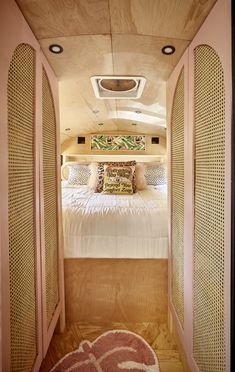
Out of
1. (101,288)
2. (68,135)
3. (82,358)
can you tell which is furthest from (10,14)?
(68,135)

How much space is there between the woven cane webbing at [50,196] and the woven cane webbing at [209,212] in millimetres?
863

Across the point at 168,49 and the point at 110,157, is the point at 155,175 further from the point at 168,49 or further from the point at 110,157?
the point at 168,49

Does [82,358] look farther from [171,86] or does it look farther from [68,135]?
[68,135]

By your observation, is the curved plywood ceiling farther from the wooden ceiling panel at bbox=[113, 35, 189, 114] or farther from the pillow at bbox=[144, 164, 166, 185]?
the pillow at bbox=[144, 164, 166, 185]

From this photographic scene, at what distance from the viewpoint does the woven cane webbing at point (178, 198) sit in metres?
1.41

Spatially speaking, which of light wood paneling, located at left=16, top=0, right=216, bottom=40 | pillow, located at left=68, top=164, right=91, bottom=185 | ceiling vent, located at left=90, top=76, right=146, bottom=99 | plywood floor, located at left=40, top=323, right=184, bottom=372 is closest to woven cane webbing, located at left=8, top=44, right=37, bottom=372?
light wood paneling, located at left=16, top=0, right=216, bottom=40

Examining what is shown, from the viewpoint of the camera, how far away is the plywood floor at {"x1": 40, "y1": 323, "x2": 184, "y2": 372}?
1414 millimetres

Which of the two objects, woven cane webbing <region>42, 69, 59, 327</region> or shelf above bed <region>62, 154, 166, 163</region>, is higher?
shelf above bed <region>62, 154, 166, 163</region>

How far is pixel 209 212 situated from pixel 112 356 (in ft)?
3.83

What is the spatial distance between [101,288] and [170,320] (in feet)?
1.87

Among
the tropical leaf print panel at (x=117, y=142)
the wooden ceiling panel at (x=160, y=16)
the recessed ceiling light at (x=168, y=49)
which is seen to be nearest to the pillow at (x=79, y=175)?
the tropical leaf print panel at (x=117, y=142)

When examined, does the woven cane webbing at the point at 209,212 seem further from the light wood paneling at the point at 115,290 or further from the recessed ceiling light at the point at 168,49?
the light wood paneling at the point at 115,290

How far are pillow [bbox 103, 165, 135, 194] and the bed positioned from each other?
0.86 m

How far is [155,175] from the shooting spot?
138 inches
